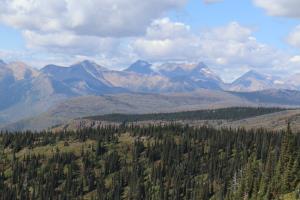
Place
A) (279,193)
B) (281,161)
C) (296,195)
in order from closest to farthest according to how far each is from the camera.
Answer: (296,195), (279,193), (281,161)

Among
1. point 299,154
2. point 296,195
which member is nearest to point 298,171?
point 299,154

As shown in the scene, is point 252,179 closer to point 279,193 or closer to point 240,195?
point 240,195

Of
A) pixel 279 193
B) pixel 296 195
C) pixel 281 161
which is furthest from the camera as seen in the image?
pixel 281 161

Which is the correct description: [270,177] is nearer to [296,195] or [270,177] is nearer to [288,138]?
[288,138]

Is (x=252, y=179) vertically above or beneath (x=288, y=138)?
beneath

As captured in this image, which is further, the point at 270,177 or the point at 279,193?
the point at 270,177

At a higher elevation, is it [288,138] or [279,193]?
[288,138]

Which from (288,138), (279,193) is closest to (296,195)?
(279,193)

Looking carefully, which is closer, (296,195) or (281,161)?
(296,195)

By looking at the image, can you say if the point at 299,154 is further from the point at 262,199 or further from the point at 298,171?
the point at 262,199
